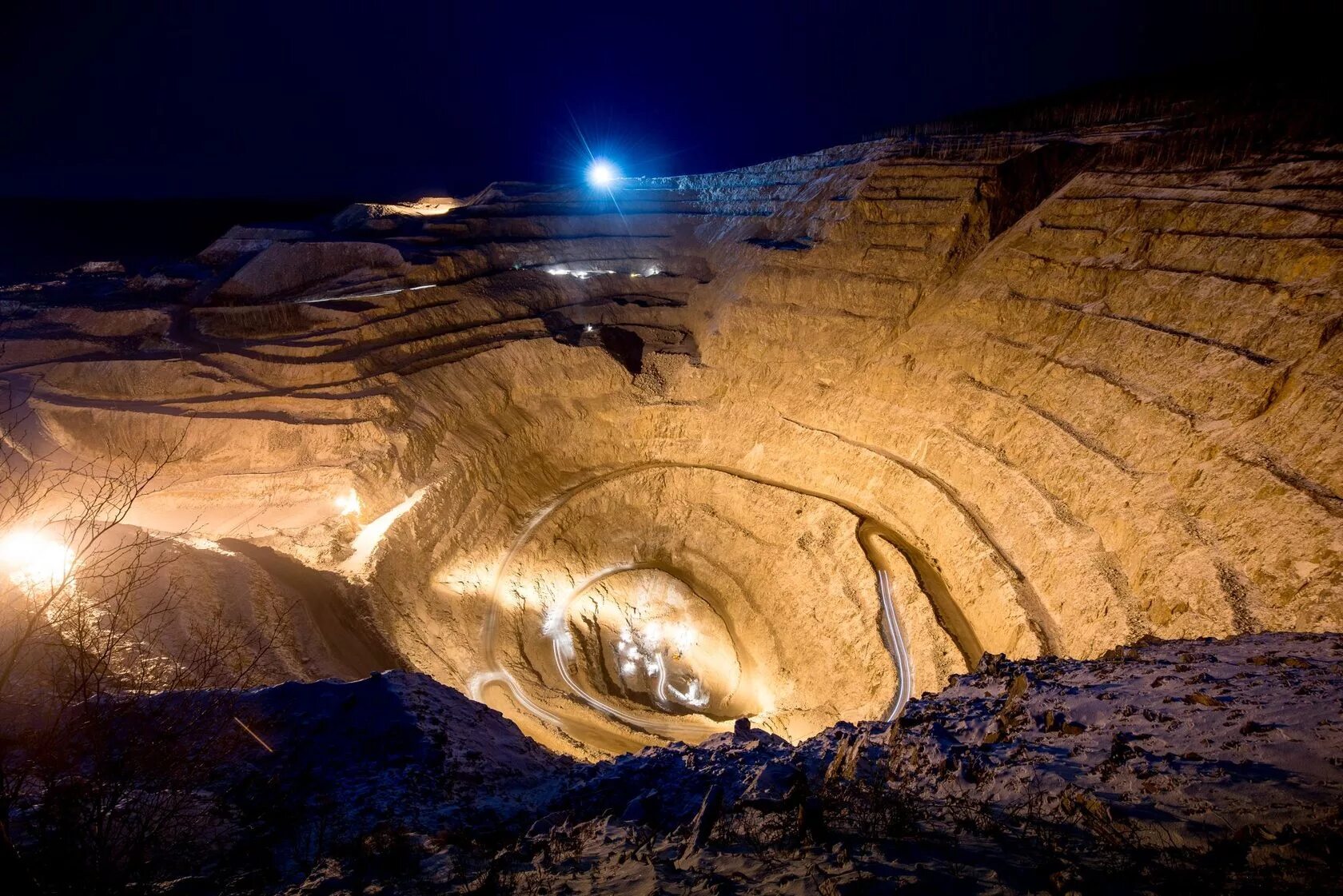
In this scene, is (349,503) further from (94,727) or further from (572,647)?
(94,727)

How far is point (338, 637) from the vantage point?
20641mm

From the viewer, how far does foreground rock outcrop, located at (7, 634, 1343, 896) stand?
5.64m

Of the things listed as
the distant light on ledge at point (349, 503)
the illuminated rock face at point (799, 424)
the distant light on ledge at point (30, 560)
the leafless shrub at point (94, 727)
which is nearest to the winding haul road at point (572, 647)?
the illuminated rock face at point (799, 424)

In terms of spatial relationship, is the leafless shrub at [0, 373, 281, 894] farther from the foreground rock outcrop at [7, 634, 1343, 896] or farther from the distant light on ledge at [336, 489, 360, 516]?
the distant light on ledge at [336, 489, 360, 516]

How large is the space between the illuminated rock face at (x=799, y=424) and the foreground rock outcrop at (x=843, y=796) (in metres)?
6.94

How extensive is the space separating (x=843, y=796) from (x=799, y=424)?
20.9 meters

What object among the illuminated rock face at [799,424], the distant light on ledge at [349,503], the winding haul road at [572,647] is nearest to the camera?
the illuminated rock face at [799,424]

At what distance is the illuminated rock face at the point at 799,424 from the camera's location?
1647 centimetres

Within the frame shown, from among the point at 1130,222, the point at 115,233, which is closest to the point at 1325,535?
the point at 1130,222

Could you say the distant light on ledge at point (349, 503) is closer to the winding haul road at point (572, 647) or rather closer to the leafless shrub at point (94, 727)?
the winding haul road at point (572, 647)

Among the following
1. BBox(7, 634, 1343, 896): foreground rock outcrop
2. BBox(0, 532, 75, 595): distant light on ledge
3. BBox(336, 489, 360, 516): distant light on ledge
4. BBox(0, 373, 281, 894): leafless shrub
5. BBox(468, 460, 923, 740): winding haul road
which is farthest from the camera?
BBox(336, 489, 360, 516): distant light on ledge

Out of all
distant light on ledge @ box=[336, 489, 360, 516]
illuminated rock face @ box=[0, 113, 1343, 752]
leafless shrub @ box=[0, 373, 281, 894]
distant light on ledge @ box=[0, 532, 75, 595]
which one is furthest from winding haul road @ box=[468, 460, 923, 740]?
distant light on ledge @ box=[0, 532, 75, 595]

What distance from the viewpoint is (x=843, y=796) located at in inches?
305

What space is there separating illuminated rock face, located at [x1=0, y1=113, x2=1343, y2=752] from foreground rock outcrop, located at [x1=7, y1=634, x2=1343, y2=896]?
273 inches
